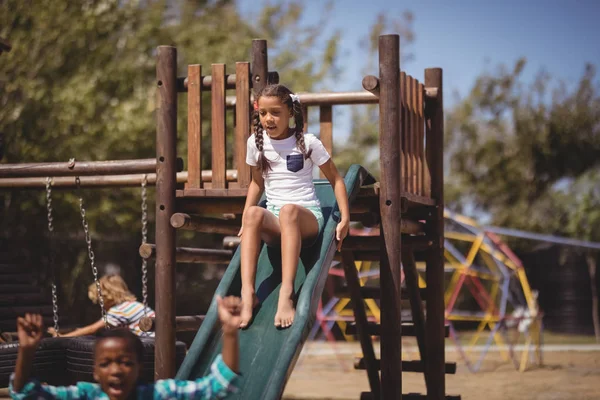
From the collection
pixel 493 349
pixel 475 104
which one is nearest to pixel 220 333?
pixel 493 349

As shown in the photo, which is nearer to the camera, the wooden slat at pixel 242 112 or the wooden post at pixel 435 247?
the wooden slat at pixel 242 112

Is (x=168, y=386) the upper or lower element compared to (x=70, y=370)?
upper

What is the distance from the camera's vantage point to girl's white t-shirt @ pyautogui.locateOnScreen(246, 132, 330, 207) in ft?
20.2

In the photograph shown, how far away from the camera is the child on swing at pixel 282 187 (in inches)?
228

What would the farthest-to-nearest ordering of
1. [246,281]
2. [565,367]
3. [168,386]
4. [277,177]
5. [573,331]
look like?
1. [573,331]
2. [565,367]
3. [277,177]
4. [246,281]
5. [168,386]

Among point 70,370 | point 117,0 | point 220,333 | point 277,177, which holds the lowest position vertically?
point 70,370

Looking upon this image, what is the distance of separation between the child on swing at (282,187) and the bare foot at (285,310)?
0.48 feet

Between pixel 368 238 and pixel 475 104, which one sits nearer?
pixel 368 238

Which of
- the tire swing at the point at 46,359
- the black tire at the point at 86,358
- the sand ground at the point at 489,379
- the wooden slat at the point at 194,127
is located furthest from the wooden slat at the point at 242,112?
the sand ground at the point at 489,379

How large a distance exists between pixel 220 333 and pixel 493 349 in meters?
14.0

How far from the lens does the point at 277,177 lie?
244 inches

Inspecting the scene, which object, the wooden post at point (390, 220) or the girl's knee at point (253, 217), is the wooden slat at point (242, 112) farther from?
the girl's knee at point (253, 217)

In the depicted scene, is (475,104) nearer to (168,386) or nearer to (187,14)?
(187,14)

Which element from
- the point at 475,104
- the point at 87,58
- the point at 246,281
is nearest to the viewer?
the point at 246,281
